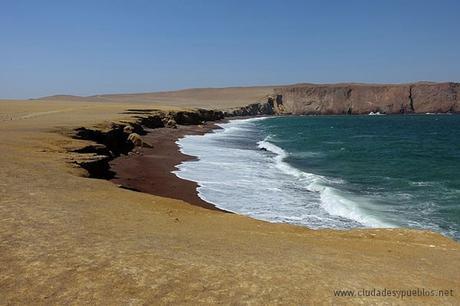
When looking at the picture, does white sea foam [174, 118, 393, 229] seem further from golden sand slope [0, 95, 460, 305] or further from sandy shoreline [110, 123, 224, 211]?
golden sand slope [0, 95, 460, 305]

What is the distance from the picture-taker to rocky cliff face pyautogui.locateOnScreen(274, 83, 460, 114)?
168 m

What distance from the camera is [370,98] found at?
17912 centimetres

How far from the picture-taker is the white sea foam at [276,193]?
1983 cm

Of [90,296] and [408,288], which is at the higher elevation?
[90,296]

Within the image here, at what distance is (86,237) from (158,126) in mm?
54550

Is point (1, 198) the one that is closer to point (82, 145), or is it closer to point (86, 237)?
point (86, 237)

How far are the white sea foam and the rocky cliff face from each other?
14802cm

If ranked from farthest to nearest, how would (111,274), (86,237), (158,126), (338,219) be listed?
1. (158,126)
2. (338,219)
3. (86,237)
4. (111,274)

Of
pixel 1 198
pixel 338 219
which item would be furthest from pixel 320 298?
pixel 338 219

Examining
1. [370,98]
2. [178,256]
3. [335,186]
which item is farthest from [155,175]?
[370,98]

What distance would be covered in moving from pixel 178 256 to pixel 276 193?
51.8ft

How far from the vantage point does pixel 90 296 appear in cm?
739

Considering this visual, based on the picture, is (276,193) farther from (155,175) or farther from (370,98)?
(370,98)

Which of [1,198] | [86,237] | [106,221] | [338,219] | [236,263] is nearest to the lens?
[236,263]
